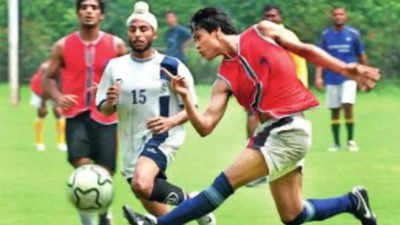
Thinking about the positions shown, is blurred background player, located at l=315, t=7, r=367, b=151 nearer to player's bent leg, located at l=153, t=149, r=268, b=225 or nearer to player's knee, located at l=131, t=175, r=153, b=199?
player's knee, located at l=131, t=175, r=153, b=199

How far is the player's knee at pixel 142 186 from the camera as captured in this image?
30.3ft

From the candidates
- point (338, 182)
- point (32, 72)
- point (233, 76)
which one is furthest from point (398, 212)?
point (32, 72)

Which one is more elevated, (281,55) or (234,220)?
(281,55)

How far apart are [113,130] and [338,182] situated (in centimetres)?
423

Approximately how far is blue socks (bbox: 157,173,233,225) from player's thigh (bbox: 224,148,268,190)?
51mm

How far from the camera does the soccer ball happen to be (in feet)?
29.5

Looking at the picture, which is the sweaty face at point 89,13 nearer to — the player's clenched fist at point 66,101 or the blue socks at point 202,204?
the player's clenched fist at point 66,101

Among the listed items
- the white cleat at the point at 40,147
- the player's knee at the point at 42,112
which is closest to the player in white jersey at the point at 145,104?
the white cleat at the point at 40,147

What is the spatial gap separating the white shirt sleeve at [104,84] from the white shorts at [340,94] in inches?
346

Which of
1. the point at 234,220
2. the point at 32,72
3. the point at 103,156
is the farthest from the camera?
the point at 32,72

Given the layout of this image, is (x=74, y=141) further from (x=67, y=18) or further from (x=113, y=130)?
(x=67, y=18)

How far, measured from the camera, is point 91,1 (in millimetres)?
10805

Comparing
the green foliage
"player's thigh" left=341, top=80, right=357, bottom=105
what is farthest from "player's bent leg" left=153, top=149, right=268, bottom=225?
the green foliage

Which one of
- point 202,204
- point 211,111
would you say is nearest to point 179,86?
point 211,111
